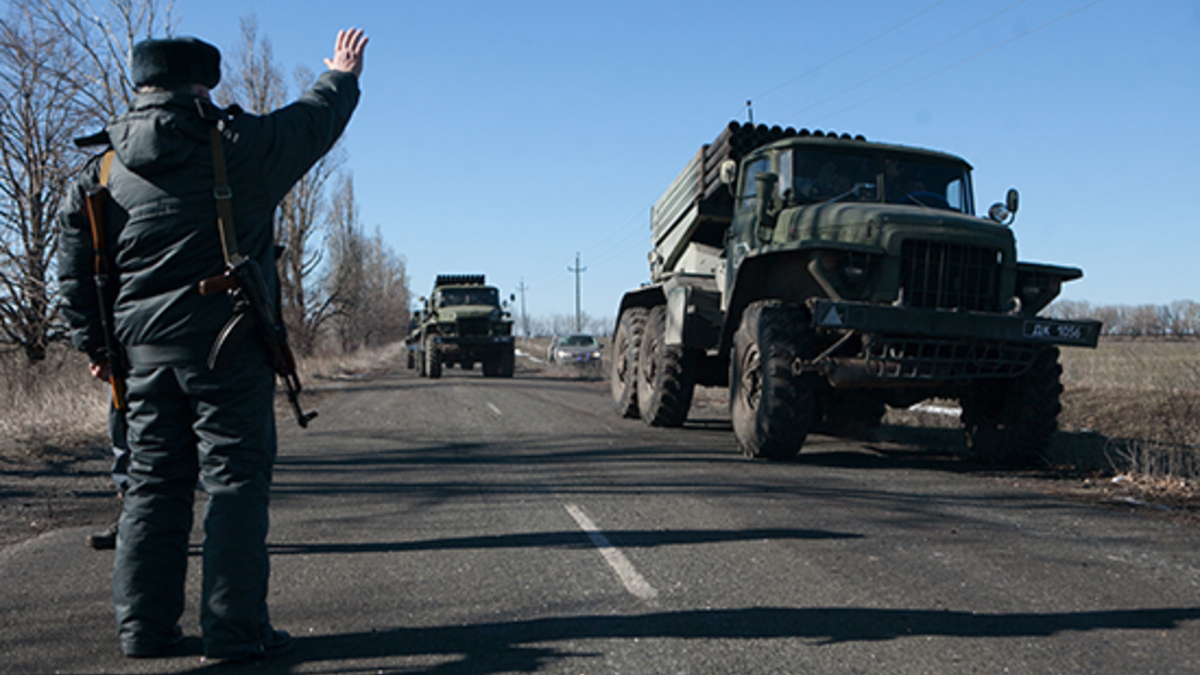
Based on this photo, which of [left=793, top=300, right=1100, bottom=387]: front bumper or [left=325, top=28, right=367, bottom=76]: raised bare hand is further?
[left=793, top=300, right=1100, bottom=387]: front bumper

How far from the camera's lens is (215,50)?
337 centimetres

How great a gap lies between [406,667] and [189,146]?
6.43ft

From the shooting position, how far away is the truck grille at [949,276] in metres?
7.86

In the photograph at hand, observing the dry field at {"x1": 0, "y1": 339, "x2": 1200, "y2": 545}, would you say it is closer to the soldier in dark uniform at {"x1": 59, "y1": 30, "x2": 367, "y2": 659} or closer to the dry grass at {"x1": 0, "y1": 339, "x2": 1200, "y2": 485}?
the dry grass at {"x1": 0, "y1": 339, "x2": 1200, "y2": 485}

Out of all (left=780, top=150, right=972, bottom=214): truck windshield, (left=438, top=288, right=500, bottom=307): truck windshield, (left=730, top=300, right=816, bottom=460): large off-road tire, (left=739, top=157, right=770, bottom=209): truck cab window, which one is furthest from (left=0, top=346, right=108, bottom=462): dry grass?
(left=438, top=288, right=500, bottom=307): truck windshield

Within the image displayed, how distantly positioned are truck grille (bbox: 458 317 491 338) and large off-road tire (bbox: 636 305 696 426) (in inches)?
573

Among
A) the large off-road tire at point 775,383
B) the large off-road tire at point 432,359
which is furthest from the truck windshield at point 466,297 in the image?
the large off-road tire at point 775,383

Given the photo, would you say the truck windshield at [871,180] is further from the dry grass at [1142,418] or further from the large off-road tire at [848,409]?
the dry grass at [1142,418]

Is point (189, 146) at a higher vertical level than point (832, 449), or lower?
higher

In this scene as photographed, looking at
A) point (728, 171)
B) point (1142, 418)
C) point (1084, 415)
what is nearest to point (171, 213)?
point (728, 171)

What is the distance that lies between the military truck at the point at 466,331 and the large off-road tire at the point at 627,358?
12.6 m

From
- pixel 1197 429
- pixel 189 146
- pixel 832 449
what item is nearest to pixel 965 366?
pixel 832 449

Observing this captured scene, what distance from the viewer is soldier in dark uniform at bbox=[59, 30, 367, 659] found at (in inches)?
122

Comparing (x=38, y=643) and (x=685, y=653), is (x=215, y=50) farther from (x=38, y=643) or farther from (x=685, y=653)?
(x=685, y=653)
